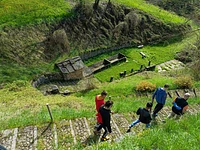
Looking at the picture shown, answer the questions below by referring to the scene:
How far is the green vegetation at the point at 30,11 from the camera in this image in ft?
81.2

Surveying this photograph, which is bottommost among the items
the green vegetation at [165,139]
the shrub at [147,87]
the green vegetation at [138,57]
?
the green vegetation at [138,57]

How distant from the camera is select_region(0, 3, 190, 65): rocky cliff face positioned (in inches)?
932

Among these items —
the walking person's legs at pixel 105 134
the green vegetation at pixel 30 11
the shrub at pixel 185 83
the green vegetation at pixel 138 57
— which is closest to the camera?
the walking person's legs at pixel 105 134

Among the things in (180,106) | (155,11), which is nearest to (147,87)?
(180,106)

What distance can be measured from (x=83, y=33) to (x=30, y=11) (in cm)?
689

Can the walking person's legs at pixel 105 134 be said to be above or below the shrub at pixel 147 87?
above

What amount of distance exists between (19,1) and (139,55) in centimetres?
1646

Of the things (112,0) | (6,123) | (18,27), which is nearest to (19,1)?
(18,27)

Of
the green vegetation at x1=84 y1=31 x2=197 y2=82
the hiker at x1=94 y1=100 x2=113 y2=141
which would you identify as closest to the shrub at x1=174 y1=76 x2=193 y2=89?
the green vegetation at x1=84 y1=31 x2=197 y2=82

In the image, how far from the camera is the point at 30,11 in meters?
26.8

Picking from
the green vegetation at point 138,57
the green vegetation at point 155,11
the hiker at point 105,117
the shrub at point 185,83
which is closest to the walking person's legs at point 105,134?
the hiker at point 105,117

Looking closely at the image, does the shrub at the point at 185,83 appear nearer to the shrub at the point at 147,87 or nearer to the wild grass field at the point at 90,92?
the wild grass field at the point at 90,92

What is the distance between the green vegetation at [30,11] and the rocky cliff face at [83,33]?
2.63 ft

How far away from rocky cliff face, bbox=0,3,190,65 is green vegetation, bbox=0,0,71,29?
0.80m
